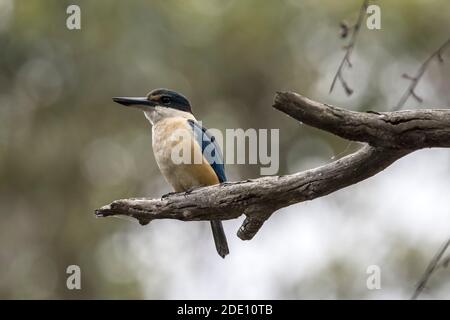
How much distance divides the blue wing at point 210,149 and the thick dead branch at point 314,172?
95 cm

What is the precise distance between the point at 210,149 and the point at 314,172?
1847mm

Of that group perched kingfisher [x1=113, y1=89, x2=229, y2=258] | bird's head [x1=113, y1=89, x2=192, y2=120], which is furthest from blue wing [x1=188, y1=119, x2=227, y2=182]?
bird's head [x1=113, y1=89, x2=192, y2=120]

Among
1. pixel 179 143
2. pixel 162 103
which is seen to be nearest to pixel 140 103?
pixel 162 103

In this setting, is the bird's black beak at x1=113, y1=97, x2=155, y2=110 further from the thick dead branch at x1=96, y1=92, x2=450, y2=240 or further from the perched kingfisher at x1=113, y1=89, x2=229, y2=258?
the thick dead branch at x1=96, y1=92, x2=450, y2=240

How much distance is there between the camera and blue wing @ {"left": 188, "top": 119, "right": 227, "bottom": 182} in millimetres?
5883

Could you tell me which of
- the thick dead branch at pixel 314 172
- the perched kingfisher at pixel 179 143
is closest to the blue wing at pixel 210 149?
the perched kingfisher at pixel 179 143

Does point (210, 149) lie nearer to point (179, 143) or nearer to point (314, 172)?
point (179, 143)

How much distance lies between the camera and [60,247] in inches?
407

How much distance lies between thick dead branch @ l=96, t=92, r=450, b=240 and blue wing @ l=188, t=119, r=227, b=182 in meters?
0.95

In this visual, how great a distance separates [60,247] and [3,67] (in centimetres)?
218
